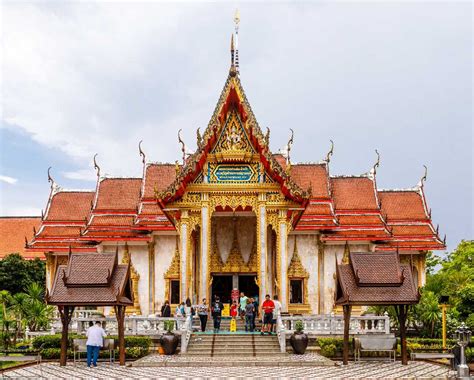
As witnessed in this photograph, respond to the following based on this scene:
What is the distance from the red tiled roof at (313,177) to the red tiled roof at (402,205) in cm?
274

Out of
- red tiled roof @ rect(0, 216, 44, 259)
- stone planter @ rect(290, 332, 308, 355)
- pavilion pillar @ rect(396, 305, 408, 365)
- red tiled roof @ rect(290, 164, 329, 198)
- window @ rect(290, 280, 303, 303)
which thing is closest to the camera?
pavilion pillar @ rect(396, 305, 408, 365)

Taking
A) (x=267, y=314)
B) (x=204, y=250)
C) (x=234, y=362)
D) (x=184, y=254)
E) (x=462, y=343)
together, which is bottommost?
(x=234, y=362)

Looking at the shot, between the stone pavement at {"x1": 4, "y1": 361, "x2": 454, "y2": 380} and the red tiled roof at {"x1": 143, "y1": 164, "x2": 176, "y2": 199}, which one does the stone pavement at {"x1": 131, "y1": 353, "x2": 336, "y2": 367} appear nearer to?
the stone pavement at {"x1": 4, "y1": 361, "x2": 454, "y2": 380}

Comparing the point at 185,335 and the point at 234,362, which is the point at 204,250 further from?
the point at 234,362

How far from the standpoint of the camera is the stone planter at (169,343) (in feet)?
54.7

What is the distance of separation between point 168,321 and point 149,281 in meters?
7.52

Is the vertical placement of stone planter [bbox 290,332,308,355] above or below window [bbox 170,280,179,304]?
below

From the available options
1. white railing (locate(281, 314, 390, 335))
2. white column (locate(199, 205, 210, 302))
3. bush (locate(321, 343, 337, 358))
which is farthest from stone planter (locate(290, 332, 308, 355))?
white column (locate(199, 205, 210, 302))

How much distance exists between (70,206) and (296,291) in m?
10.1

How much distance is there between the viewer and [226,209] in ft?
72.4

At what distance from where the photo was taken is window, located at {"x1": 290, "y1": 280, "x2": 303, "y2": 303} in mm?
24656

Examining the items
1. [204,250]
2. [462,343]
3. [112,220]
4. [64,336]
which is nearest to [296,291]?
[204,250]

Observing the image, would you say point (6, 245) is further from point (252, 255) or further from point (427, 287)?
point (427, 287)

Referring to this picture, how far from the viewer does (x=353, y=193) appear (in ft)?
88.8
